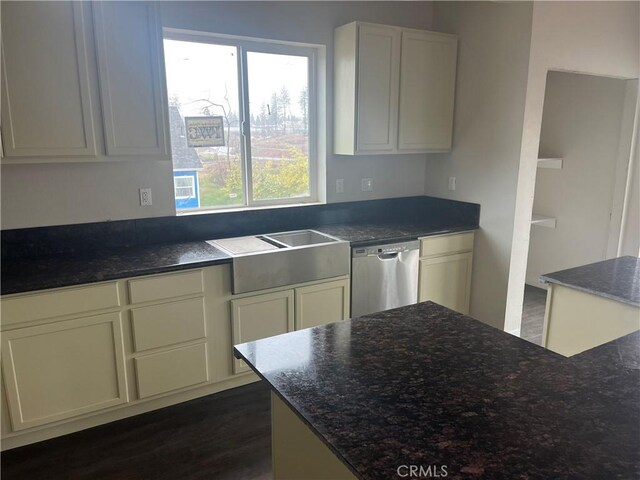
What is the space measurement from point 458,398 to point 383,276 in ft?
6.77

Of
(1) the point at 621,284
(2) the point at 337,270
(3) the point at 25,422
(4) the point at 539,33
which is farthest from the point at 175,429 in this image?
(4) the point at 539,33

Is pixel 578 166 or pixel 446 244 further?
pixel 578 166

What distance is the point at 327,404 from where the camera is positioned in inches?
44.1

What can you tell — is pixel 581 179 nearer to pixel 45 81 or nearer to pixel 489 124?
pixel 489 124

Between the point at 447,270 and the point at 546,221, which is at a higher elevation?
the point at 546,221

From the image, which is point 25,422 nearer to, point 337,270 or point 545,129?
point 337,270

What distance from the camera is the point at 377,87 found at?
3.28 meters

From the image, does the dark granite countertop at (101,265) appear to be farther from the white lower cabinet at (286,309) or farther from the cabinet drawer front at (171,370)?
the cabinet drawer front at (171,370)

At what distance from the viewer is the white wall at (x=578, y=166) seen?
401 cm

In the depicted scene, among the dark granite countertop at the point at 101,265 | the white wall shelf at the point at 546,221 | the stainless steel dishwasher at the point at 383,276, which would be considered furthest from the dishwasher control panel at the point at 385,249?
the white wall shelf at the point at 546,221

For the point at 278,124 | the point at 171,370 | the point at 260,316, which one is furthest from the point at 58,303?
the point at 278,124

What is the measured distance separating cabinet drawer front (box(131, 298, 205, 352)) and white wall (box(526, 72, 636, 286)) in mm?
3566

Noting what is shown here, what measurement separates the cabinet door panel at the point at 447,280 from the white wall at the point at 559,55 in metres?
0.34

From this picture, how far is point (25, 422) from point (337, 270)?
184cm
